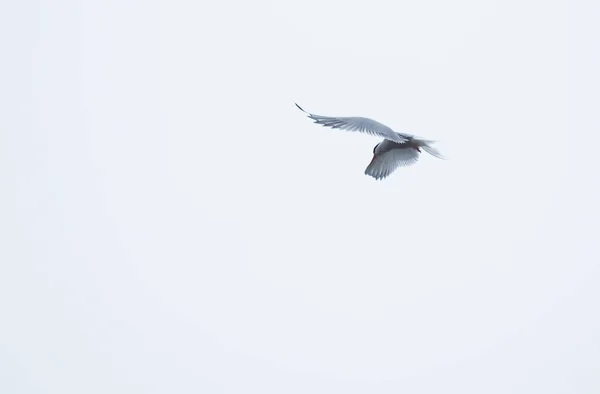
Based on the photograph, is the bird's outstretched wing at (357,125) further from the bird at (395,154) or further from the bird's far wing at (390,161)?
the bird's far wing at (390,161)

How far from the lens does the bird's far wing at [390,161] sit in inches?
590

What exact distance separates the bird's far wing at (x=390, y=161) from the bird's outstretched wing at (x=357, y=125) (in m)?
1.29

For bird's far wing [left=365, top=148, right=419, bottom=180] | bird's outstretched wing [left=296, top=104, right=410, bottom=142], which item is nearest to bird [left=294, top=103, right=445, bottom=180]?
bird's far wing [left=365, top=148, right=419, bottom=180]

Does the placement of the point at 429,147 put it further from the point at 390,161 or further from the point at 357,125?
the point at 357,125

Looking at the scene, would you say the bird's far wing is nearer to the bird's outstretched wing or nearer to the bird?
the bird

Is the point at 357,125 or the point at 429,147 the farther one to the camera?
the point at 429,147

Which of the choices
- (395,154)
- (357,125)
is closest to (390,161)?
(395,154)

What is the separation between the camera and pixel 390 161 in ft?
49.4

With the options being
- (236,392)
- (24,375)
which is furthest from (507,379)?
(24,375)

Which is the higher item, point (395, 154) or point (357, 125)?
point (395, 154)

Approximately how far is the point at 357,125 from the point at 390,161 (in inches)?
82.3

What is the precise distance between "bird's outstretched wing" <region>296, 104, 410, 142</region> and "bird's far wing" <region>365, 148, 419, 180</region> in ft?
4.22

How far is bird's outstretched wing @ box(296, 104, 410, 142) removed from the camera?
506 inches

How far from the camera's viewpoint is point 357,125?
42.8 feet
